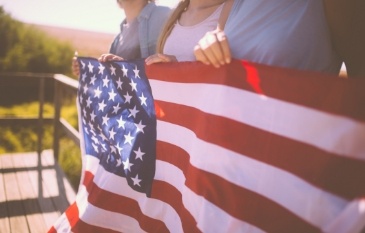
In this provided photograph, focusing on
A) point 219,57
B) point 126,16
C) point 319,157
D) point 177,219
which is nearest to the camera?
point 319,157

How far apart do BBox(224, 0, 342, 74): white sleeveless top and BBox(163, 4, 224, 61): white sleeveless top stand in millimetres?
252

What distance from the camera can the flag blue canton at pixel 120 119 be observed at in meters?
1.80

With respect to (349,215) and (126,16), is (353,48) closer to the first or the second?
(349,215)

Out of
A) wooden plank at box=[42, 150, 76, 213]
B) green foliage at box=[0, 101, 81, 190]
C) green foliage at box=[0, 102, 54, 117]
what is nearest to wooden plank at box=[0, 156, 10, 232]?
wooden plank at box=[42, 150, 76, 213]

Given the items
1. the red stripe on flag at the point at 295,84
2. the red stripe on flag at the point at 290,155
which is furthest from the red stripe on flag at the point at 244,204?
the red stripe on flag at the point at 295,84

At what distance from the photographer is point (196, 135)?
141 cm

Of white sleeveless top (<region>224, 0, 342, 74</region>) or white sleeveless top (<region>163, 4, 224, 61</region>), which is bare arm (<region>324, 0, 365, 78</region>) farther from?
white sleeveless top (<region>163, 4, 224, 61</region>)

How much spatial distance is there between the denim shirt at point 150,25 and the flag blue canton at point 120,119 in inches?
11.4

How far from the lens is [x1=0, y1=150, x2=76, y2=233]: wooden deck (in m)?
2.82

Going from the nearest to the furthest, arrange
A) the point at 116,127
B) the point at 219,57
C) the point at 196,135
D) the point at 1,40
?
the point at 219,57 < the point at 196,135 < the point at 116,127 < the point at 1,40

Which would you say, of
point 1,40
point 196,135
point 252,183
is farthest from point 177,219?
point 1,40

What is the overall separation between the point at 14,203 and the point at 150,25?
2149 mm

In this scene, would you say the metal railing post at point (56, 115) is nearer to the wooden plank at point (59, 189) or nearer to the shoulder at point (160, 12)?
the wooden plank at point (59, 189)

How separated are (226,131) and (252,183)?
8.3 inches
